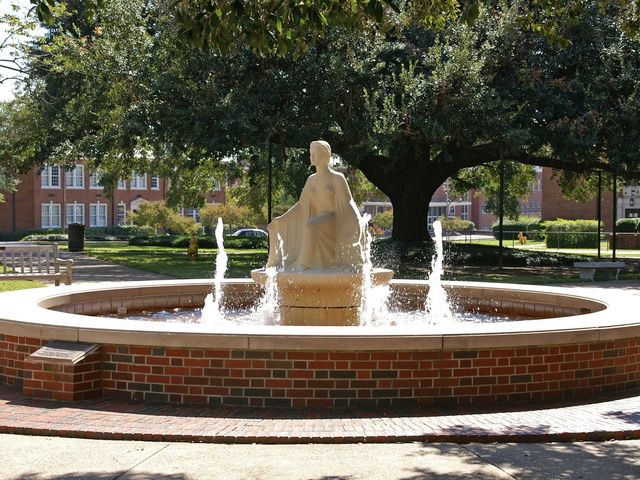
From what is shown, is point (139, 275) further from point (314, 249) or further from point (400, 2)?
point (314, 249)

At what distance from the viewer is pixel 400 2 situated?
24.1 meters

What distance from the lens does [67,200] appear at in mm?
70875

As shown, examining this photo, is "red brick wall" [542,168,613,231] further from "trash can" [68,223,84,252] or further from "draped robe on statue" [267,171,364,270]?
"draped robe on statue" [267,171,364,270]

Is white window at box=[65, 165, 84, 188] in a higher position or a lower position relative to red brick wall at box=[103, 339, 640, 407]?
higher

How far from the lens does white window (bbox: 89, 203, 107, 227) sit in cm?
7312

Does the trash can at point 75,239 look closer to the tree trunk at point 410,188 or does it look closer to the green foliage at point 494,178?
the tree trunk at point 410,188

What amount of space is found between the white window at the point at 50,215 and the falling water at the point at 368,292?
6210 centimetres

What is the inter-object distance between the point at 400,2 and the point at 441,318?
48.0 ft

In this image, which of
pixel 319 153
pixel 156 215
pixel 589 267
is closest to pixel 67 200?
pixel 156 215

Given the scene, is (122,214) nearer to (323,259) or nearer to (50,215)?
(50,215)

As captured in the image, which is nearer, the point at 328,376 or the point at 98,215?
the point at 328,376

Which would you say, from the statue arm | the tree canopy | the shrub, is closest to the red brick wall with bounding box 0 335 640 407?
the statue arm

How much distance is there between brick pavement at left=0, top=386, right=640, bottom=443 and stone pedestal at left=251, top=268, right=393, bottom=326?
134 inches

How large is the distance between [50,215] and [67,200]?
6.59 ft
